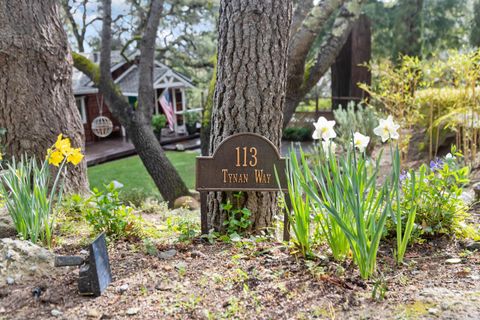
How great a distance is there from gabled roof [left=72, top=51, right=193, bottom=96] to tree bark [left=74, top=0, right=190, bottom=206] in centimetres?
922

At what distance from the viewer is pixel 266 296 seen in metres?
2.10

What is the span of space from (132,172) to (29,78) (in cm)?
799

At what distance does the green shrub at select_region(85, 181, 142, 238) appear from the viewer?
2822mm

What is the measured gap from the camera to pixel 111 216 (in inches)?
113

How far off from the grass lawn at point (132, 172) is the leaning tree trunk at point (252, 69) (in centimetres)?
689

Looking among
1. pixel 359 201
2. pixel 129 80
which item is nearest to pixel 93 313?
pixel 359 201

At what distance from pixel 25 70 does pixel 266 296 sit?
2.87 meters

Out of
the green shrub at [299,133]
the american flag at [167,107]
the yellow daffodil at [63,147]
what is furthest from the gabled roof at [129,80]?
the yellow daffodil at [63,147]

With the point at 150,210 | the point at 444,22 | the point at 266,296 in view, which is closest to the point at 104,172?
the point at 150,210

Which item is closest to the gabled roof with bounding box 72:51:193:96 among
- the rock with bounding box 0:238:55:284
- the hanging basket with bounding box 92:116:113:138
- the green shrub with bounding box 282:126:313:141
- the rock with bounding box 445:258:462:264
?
the hanging basket with bounding box 92:116:113:138

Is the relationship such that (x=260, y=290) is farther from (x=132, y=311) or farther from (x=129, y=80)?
(x=129, y=80)

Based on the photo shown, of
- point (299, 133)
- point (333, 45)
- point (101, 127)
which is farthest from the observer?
point (101, 127)

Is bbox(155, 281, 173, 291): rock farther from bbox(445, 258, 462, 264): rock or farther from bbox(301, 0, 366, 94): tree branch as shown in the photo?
bbox(301, 0, 366, 94): tree branch

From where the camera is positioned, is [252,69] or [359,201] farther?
[252,69]
